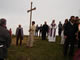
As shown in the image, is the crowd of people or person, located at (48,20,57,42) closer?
the crowd of people

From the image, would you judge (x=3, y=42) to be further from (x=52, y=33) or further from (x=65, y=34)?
(x=52, y=33)

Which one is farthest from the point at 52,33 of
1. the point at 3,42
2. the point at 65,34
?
the point at 3,42

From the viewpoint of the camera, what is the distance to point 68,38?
48.3 feet

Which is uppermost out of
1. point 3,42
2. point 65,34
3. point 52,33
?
point 52,33

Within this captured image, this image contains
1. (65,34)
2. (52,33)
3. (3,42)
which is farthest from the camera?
(52,33)

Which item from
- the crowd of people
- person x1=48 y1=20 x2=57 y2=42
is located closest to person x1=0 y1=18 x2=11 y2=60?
the crowd of people

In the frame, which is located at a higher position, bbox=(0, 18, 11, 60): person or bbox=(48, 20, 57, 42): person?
bbox=(48, 20, 57, 42): person

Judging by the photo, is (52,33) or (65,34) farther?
(52,33)

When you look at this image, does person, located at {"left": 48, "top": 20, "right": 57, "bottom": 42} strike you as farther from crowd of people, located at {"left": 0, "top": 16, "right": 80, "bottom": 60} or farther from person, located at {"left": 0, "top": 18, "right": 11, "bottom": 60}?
person, located at {"left": 0, "top": 18, "right": 11, "bottom": 60}

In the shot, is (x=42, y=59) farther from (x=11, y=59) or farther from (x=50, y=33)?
(x=50, y=33)

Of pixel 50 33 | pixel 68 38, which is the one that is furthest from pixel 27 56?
pixel 50 33

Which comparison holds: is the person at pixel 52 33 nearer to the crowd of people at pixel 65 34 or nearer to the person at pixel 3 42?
the crowd of people at pixel 65 34

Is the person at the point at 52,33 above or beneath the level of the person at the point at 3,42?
above

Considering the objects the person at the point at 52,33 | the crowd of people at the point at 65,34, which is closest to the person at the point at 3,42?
the crowd of people at the point at 65,34
